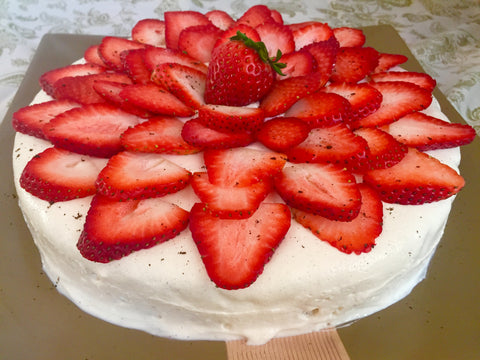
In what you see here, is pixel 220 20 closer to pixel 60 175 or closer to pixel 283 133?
pixel 283 133

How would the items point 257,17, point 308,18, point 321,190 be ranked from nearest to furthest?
1. point 321,190
2. point 257,17
3. point 308,18

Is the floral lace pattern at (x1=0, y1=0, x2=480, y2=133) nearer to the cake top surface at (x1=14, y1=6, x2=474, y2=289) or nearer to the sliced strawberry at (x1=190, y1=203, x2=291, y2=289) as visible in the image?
the cake top surface at (x1=14, y1=6, x2=474, y2=289)

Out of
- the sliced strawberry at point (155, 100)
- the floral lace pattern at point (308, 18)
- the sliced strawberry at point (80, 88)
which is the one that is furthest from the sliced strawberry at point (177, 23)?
the floral lace pattern at point (308, 18)

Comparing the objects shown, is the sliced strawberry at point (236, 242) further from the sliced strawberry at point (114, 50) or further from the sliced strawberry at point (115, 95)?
the sliced strawberry at point (114, 50)

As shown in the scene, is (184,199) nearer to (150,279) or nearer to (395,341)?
(150,279)

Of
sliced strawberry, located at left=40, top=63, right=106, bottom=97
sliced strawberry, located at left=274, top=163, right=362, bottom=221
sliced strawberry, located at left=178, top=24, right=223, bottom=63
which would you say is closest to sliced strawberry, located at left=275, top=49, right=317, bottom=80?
sliced strawberry, located at left=178, top=24, right=223, bottom=63

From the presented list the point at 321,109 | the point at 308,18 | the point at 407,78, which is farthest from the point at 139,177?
the point at 308,18
